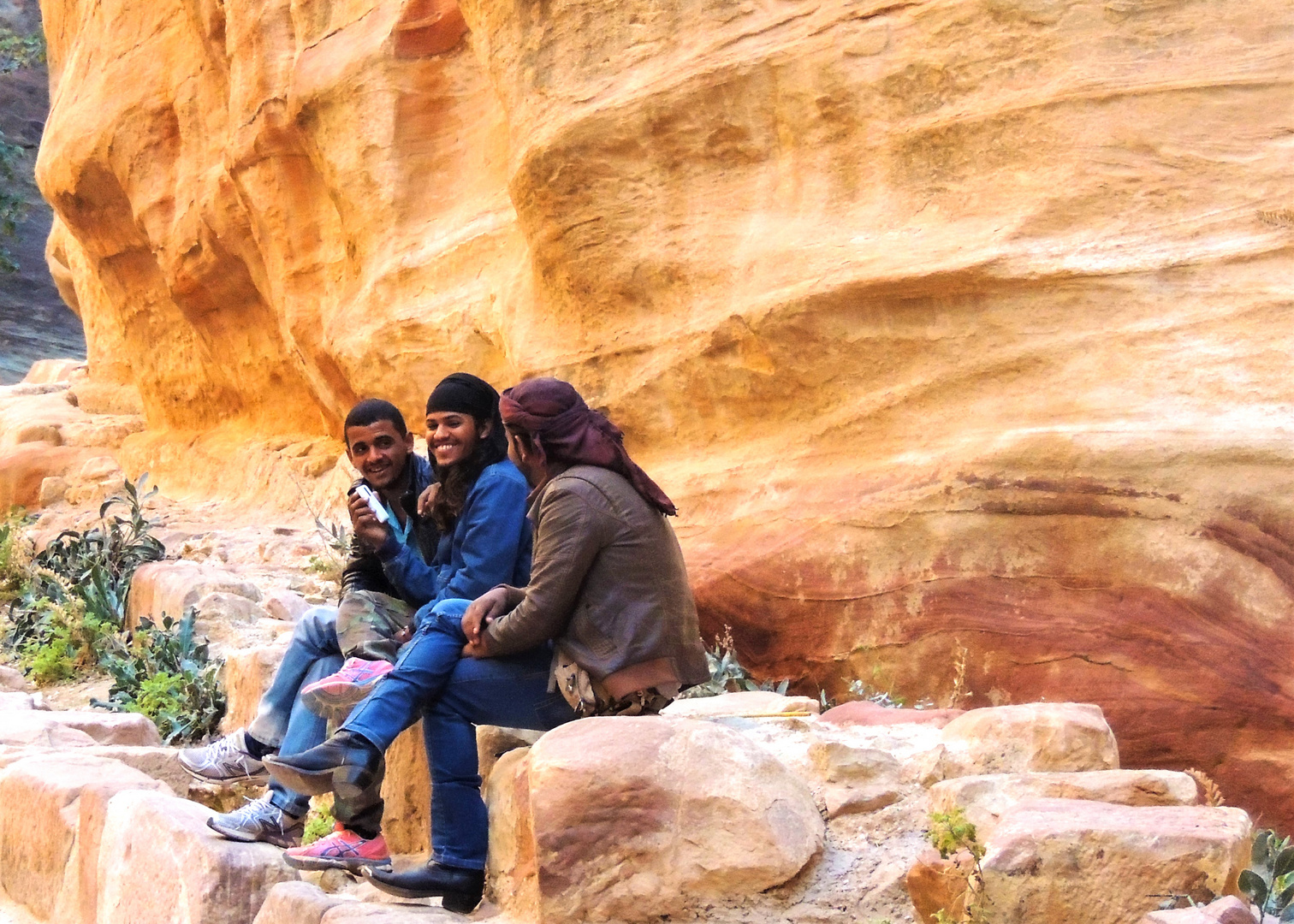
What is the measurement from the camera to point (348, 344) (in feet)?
29.5

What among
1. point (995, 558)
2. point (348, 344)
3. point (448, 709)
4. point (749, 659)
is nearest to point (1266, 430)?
point (995, 558)

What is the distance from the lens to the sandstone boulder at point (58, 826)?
152 inches

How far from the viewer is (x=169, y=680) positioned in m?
6.21

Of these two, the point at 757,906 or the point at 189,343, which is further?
the point at 189,343

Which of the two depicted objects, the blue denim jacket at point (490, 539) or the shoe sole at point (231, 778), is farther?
the shoe sole at point (231, 778)

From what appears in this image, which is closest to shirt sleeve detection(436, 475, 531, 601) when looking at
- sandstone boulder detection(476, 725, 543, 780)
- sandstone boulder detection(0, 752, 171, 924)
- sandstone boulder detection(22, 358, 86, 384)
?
sandstone boulder detection(476, 725, 543, 780)

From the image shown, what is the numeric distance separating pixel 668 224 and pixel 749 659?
195 cm

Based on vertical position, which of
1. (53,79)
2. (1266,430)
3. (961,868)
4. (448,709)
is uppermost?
(53,79)

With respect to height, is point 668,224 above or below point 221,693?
above

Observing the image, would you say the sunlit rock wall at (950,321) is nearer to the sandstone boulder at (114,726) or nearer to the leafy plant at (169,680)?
the leafy plant at (169,680)

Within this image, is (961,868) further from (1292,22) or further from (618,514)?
(1292,22)

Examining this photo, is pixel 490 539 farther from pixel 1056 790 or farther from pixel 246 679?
pixel 246 679

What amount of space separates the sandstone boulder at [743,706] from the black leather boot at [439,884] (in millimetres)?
1104

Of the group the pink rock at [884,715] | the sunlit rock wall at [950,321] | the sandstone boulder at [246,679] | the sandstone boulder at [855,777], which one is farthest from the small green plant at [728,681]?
the sandstone boulder at [246,679]
